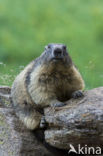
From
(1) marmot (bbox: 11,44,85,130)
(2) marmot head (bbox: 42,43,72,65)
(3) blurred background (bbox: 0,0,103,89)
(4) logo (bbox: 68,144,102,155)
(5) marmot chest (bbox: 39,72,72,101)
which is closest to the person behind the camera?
(4) logo (bbox: 68,144,102,155)

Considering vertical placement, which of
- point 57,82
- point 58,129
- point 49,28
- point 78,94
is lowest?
point 58,129

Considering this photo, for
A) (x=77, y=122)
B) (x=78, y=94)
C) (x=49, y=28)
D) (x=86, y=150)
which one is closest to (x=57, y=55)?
(x=78, y=94)

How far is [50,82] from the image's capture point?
815 cm

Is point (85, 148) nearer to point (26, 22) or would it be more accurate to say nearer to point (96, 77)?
point (96, 77)

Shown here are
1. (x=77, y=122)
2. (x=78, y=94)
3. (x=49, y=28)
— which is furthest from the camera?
(x=49, y=28)

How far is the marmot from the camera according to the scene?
7.95 metres

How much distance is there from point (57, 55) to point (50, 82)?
0.48m

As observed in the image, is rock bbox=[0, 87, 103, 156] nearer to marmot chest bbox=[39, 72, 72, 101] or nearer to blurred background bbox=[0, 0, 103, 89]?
marmot chest bbox=[39, 72, 72, 101]

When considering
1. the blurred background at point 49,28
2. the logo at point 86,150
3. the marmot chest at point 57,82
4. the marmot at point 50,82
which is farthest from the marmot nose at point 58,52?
the blurred background at point 49,28

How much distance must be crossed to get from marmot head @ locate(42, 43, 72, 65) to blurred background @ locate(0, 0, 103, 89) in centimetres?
530

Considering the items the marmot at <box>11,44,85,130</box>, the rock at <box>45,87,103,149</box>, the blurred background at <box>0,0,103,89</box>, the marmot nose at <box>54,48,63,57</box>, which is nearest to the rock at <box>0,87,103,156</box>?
the rock at <box>45,87,103,149</box>

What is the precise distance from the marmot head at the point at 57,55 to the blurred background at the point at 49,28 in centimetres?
530

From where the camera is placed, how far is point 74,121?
7480 millimetres

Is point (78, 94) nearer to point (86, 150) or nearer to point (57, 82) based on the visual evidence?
point (57, 82)
